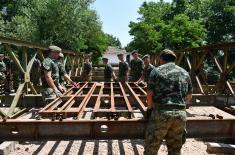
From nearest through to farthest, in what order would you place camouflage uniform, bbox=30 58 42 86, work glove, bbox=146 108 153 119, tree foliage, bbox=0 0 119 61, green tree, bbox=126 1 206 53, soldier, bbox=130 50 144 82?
work glove, bbox=146 108 153 119 < camouflage uniform, bbox=30 58 42 86 < soldier, bbox=130 50 144 82 < green tree, bbox=126 1 206 53 < tree foliage, bbox=0 0 119 61

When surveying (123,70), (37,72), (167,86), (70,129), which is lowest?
(70,129)

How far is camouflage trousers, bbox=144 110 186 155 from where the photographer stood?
13.8 ft

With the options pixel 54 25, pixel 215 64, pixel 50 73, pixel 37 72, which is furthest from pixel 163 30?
pixel 50 73

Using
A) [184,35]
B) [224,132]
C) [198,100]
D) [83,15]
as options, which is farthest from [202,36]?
[224,132]

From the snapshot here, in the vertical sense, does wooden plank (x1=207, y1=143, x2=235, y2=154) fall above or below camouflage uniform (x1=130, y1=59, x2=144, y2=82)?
below

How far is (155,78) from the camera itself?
430cm

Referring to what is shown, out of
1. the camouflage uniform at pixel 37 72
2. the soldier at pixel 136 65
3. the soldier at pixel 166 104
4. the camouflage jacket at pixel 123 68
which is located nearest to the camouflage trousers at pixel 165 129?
the soldier at pixel 166 104

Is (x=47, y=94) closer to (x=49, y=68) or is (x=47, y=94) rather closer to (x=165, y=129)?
(x=49, y=68)

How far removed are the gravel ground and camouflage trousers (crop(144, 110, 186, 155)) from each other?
2.53 meters

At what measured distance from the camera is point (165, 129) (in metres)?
4.27

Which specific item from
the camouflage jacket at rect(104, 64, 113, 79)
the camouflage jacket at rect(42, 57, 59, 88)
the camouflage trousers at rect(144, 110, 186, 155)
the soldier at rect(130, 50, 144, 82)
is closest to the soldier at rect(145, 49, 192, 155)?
the camouflage trousers at rect(144, 110, 186, 155)

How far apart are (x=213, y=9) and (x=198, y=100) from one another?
21.7 m

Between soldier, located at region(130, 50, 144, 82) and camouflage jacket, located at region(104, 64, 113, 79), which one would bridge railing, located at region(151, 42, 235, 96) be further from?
camouflage jacket, located at region(104, 64, 113, 79)

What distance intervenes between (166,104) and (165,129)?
322mm
